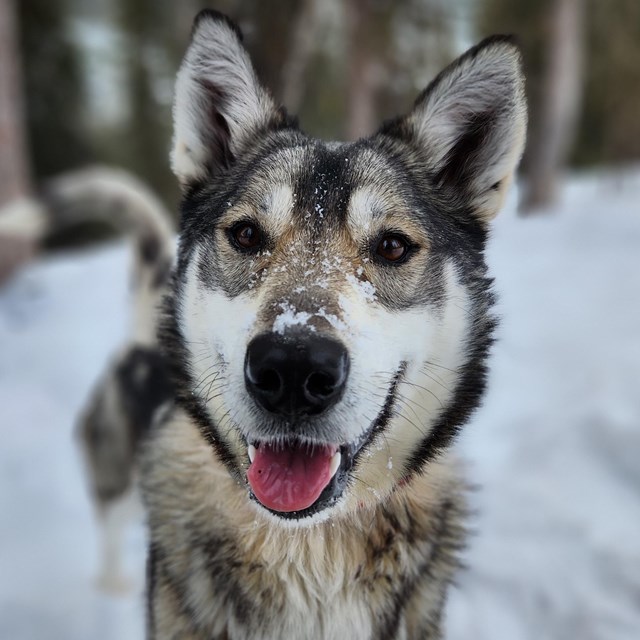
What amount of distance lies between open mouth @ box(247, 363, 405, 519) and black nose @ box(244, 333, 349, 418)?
165mm

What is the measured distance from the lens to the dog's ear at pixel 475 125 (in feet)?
5.70

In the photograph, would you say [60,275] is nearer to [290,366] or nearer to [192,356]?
[192,356]

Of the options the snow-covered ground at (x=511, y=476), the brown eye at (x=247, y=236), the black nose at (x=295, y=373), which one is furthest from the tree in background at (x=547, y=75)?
the black nose at (x=295, y=373)

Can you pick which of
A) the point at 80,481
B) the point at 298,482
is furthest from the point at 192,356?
the point at 80,481

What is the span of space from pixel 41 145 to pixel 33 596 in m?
11.3

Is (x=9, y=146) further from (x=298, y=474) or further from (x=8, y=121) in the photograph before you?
(x=298, y=474)

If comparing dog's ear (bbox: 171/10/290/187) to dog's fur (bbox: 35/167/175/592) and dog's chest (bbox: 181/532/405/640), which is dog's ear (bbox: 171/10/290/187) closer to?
dog's fur (bbox: 35/167/175/592)

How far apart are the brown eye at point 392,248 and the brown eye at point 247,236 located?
1.13ft

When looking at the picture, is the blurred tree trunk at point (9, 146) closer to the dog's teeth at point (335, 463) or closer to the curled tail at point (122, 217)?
the curled tail at point (122, 217)

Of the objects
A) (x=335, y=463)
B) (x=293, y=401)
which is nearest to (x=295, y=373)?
(x=293, y=401)

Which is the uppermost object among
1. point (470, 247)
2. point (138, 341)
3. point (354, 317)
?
point (470, 247)

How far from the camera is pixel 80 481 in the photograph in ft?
12.2

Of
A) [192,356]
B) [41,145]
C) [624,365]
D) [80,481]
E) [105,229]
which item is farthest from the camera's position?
[105,229]

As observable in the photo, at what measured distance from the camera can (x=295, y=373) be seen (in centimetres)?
133
